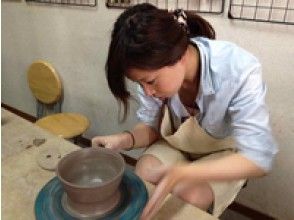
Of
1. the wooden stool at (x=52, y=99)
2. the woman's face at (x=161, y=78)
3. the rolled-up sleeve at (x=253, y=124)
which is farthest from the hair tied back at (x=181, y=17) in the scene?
the wooden stool at (x=52, y=99)

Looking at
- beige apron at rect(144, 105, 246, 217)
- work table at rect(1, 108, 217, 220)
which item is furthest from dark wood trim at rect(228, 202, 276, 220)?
work table at rect(1, 108, 217, 220)

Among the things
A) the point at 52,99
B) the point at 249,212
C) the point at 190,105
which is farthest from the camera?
the point at 52,99

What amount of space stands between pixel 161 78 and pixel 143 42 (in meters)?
0.12

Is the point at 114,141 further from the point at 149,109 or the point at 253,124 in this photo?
the point at 253,124

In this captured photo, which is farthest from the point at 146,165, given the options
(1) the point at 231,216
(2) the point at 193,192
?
(1) the point at 231,216

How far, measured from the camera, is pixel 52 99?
6.43 ft

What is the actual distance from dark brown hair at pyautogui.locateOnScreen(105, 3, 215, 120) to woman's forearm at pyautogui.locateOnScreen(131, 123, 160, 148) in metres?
0.34

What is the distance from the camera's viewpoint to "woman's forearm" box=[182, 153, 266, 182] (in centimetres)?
79

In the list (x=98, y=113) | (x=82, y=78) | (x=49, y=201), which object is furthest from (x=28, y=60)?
(x=49, y=201)

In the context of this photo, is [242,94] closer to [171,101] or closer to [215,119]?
[215,119]

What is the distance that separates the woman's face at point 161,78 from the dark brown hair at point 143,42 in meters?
0.02

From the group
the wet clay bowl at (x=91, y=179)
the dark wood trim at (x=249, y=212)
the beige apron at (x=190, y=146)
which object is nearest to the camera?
the wet clay bowl at (x=91, y=179)

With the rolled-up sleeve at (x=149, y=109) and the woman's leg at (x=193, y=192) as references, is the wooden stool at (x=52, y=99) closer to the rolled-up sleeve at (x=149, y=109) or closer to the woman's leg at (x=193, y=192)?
the rolled-up sleeve at (x=149, y=109)

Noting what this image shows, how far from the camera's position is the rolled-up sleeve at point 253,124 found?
83cm
